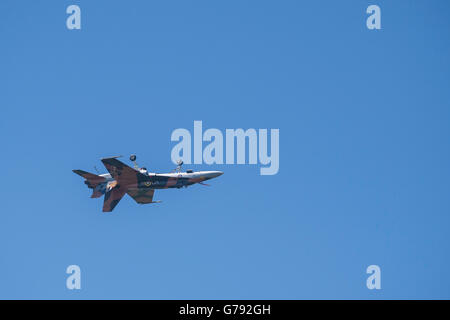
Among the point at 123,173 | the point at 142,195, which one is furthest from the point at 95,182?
the point at 142,195

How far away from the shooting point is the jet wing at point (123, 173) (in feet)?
308

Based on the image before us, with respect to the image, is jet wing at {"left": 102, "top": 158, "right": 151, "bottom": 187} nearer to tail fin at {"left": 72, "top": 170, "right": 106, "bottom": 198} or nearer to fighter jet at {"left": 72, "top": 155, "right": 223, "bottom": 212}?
fighter jet at {"left": 72, "top": 155, "right": 223, "bottom": 212}

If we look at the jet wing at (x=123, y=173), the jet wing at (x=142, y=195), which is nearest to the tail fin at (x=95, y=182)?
the jet wing at (x=123, y=173)

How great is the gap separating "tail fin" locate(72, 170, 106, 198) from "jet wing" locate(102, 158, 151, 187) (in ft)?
7.49

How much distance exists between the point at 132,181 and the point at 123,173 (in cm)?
142

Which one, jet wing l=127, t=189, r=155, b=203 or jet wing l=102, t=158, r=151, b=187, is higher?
jet wing l=102, t=158, r=151, b=187

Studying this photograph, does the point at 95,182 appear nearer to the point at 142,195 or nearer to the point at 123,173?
the point at 123,173

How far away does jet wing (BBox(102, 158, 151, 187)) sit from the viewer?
93812mm

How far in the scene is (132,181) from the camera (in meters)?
95.4

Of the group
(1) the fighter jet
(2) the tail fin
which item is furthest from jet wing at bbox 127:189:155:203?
(2) the tail fin
